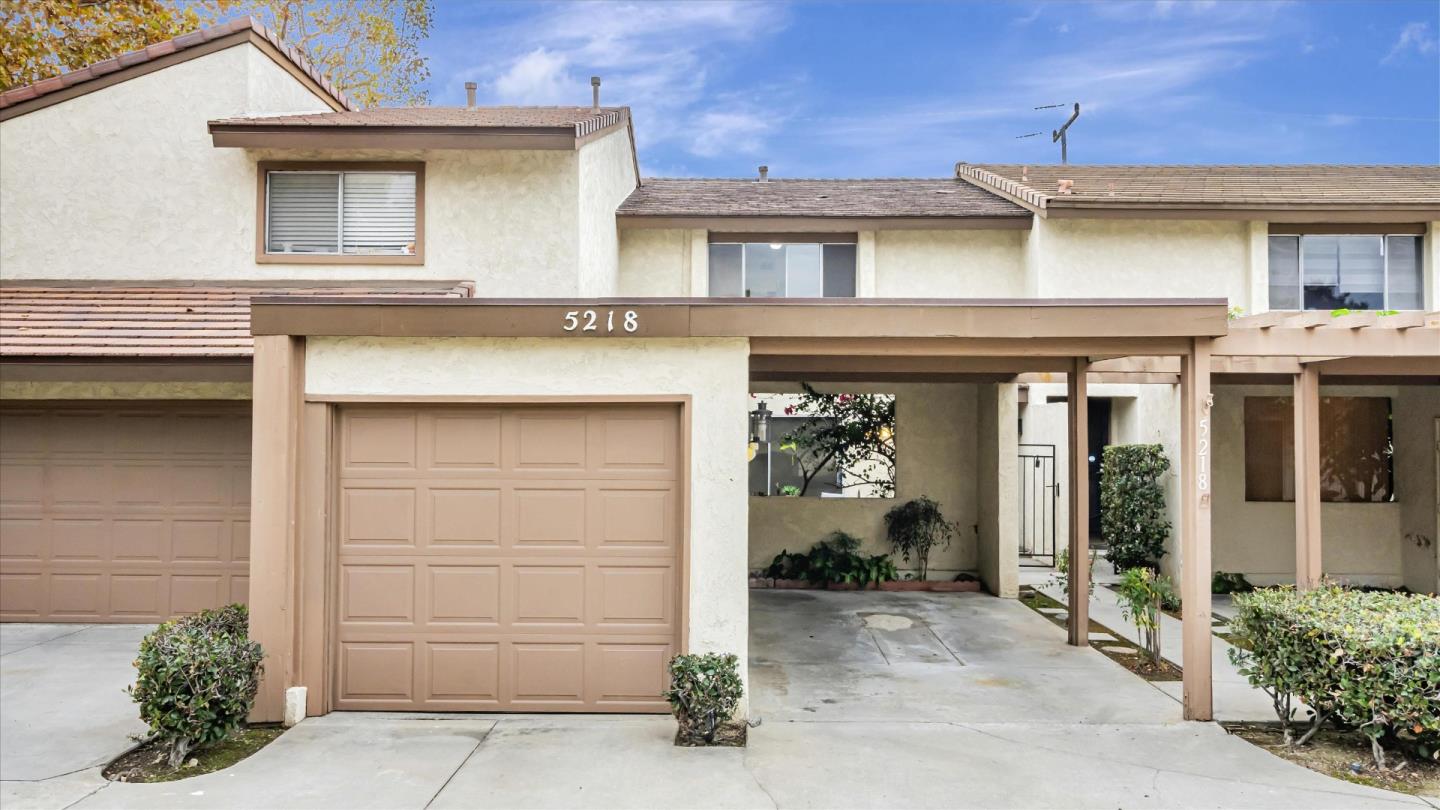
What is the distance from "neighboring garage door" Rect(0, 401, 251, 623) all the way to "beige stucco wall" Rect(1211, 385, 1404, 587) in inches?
A: 522

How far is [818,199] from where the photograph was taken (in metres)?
14.6

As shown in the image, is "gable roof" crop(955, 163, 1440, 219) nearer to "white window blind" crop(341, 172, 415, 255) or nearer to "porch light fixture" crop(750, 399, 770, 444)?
"porch light fixture" crop(750, 399, 770, 444)

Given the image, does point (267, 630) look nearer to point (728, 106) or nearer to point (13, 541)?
point (13, 541)

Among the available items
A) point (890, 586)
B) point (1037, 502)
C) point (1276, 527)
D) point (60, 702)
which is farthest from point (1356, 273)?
point (60, 702)

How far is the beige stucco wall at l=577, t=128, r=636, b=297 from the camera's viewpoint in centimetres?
1133

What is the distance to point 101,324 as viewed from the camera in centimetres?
983

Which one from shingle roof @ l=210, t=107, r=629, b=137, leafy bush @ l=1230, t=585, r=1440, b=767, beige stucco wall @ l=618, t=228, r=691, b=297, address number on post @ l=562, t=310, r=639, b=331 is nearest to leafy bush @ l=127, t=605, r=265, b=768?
address number on post @ l=562, t=310, r=639, b=331

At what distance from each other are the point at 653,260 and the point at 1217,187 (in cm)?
842

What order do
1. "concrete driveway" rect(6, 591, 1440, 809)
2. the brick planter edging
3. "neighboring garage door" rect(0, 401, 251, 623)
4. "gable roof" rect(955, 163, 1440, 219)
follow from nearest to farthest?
"concrete driveway" rect(6, 591, 1440, 809), "neighboring garage door" rect(0, 401, 251, 623), "gable roof" rect(955, 163, 1440, 219), the brick planter edging

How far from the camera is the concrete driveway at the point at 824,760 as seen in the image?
18.6 ft

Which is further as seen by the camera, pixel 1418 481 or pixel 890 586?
pixel 890 586

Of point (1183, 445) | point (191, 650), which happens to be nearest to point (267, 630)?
point (191, 650)

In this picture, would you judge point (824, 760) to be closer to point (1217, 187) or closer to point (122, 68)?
point (1217, 187)

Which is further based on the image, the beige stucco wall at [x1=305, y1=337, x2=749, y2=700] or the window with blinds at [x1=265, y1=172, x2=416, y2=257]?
the window with blinds at [x1=265, y1=172, x2=416, y2=257]
